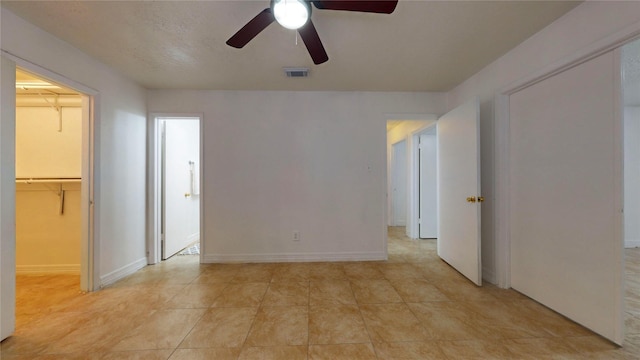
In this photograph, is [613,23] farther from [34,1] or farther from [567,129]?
[34,1]

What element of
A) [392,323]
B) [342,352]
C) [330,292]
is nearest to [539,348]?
[392,323]

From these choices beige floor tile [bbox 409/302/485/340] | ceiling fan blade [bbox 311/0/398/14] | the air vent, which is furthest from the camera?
the air vent

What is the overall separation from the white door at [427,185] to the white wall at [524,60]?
3.77 ft

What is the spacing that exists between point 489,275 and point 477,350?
1316 mm

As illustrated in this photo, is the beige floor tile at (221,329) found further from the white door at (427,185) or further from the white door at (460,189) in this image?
the white door at (427,185)

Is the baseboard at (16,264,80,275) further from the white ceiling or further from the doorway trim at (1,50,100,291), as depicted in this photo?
the white ceiling

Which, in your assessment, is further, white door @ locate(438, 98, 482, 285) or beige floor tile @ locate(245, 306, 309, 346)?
white door @ locate(438, 98, 482, 285)

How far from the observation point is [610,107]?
1.57 m

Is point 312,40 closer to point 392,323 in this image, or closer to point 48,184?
point 392,323

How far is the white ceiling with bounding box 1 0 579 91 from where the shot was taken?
1.71 metres

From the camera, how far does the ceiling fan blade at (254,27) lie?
1.46m

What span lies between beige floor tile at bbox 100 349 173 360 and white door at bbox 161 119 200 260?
200 cm

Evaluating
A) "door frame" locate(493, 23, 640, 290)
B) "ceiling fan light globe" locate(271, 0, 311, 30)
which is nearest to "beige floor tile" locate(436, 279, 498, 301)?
"door frame" locate(493, 23, 640, 290)

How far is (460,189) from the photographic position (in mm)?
2736
